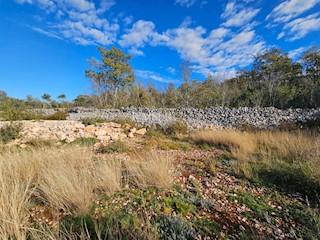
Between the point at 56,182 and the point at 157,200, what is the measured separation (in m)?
1.44

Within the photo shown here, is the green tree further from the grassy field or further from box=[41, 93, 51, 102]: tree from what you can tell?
the grassy field

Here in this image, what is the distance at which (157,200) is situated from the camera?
2.51 m

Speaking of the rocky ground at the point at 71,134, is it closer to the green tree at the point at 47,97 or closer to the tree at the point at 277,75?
the tree at the point at 277,75

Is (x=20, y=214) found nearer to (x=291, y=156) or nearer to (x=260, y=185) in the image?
(x=260, y=185)

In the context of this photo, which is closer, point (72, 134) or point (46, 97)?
point (72, 134)

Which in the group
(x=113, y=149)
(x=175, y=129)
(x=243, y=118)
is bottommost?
(x=113, y=149)

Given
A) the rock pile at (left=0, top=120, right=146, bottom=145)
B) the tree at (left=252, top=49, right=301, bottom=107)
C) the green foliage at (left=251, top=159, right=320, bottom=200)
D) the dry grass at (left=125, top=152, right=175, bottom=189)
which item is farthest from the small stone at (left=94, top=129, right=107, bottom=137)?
the tree at (left=252, top=49, right=301, bottom=107)

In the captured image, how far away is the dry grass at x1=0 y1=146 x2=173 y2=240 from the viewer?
1.90m

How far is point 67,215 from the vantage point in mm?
2211

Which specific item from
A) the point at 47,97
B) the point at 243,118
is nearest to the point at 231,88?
the point at 243,118

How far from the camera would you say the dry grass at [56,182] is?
1897mm

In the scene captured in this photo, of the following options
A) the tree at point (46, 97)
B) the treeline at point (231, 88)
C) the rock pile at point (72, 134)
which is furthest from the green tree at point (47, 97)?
the rock pile at point (72, 134)

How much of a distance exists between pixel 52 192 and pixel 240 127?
8099mm

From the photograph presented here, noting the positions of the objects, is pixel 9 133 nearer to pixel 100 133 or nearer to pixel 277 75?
pixel 100 133
